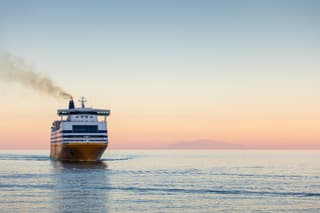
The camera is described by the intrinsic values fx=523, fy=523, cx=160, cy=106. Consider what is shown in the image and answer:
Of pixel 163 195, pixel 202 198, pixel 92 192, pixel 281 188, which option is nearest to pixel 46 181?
pixel 92 192

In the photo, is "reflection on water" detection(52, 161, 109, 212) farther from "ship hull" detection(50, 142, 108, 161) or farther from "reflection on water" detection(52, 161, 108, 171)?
"ship hull" detection(50, 142, 108, 161)

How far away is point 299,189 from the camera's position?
61.8 m

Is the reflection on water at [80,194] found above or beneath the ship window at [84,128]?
beneath

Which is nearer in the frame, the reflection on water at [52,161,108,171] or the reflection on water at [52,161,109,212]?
the reflection on water at [52,161,109,212]

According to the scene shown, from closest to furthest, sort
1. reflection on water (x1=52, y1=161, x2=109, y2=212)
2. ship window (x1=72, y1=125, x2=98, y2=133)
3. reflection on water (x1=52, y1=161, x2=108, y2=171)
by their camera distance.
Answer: reflection on water (x1=52, y1=161, x2=109, y2=212) < reflection on water (x1=52, y1=161, x2=108, y2=171) < ship window (x1=72, y1=125, x2=98, y2=133)

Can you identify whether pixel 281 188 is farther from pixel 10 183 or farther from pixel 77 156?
pixel 77 156

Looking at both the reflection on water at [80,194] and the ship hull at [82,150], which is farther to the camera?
the ship hull at [82,150]

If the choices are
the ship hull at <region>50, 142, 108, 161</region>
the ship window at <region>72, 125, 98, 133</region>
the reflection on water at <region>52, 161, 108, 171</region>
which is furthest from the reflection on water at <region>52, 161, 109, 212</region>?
the ship window at <region>72, 125, 98, 133</region>

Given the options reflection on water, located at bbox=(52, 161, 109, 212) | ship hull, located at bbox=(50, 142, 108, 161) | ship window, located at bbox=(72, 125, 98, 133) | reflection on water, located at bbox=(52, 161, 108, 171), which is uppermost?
ship window, located at bbox=(72, 125, 98, 133)

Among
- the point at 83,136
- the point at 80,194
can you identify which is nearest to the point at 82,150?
the point at 83,136

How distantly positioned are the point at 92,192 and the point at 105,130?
56829 millimetres

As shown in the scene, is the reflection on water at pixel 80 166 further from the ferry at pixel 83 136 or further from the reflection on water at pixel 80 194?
the reflection on water at pixel 80 194

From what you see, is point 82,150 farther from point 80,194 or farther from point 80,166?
point 80,194

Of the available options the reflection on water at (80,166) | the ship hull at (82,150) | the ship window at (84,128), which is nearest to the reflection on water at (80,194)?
the reflection on water at (80,166)
